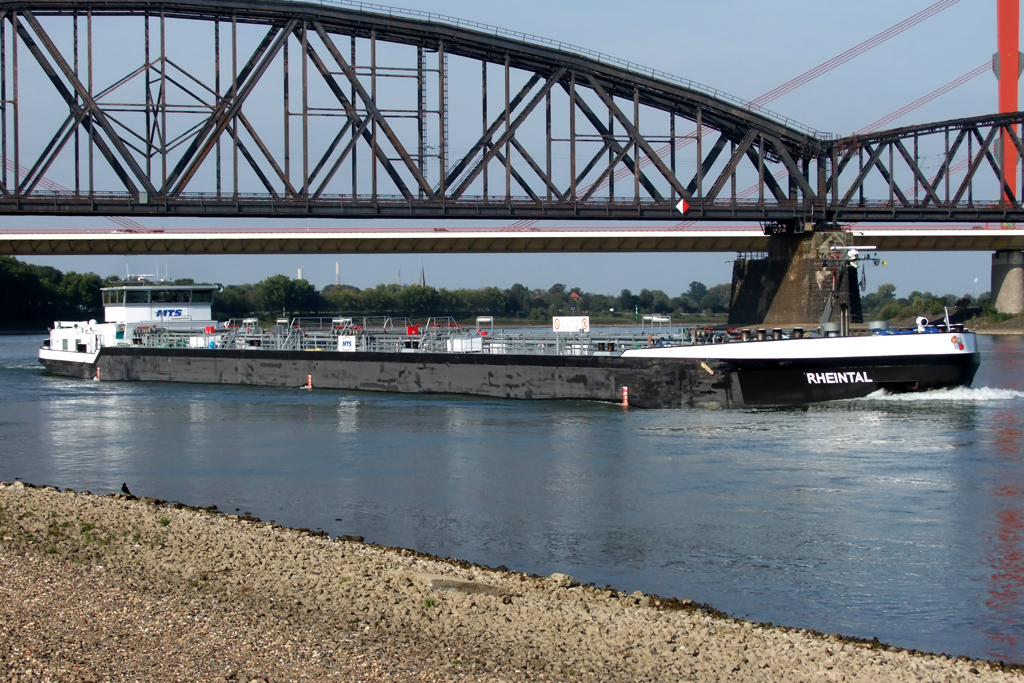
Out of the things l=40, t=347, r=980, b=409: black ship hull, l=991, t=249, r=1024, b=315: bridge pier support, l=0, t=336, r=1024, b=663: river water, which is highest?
l=991, t=249, r=1024, b=315: bridge pier support

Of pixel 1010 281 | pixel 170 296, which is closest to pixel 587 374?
pixel 170 296

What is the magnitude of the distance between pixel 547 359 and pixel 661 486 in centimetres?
1487

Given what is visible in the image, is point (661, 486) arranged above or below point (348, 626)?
below

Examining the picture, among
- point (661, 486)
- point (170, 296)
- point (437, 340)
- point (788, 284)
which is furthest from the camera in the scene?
point (788, 284)

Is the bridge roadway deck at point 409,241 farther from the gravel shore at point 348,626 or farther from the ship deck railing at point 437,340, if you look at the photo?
the gravel shore at point 348,626

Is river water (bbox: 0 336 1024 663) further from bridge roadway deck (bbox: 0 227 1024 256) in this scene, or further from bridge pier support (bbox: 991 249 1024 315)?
bridge pier support (bbox: 991 249 1024 315)

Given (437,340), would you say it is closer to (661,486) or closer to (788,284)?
(661,486)

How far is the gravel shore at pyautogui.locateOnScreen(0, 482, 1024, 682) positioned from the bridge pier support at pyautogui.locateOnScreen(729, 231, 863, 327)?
60338 millimetres

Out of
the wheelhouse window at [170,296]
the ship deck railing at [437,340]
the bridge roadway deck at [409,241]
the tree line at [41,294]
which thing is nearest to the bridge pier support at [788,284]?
the bridge roadway deck at [409,241]

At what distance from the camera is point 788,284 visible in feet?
238

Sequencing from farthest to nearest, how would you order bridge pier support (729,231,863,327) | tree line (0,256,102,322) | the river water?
tree line (0,256,102,322)
bridge pier support (729,231,863,327)
the river water

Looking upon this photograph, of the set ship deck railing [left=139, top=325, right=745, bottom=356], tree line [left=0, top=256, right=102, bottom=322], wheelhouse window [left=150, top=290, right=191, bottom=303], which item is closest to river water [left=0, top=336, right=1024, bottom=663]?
ship deck railing [left=139, top=325, right=745, bottom=356]

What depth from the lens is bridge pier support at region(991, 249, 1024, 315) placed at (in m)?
88.8

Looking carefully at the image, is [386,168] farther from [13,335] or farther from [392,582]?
[13,335]
